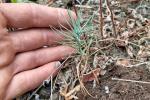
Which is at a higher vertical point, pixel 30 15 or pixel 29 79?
pixel 30 15

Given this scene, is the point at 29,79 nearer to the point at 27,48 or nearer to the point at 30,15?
the point at 27,48

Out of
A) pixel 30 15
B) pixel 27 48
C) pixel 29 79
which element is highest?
pixel 30 15

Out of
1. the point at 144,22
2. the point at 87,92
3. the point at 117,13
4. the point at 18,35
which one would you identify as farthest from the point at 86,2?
the point at 87,92

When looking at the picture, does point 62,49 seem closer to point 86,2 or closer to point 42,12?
point 42,12

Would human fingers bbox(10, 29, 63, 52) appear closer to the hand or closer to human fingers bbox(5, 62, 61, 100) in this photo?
the hand

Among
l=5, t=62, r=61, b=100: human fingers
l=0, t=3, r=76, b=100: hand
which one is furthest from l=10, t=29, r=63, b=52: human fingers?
l=5, t=62, r=61, b=100: human fingers

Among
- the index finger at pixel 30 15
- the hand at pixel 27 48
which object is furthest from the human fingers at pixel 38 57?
the index finger at pixel 30 15

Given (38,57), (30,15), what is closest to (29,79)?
(38,57)
